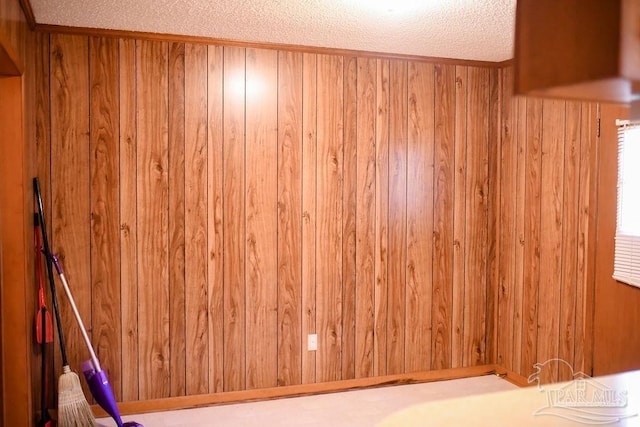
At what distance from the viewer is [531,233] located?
13.1 feet

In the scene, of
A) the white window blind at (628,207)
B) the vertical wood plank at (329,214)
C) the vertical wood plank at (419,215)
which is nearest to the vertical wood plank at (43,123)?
the vertical wood plank at (329,214)

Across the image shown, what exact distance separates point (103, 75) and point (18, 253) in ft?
4.05

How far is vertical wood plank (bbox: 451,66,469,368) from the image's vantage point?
421 cm

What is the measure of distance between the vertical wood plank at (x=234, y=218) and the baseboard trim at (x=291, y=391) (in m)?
0.10

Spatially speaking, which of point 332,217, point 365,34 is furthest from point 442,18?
point 332,217

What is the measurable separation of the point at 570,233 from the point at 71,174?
314cm

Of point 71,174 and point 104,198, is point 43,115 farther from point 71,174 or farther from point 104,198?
point 104,198

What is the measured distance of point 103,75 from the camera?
11.3ft

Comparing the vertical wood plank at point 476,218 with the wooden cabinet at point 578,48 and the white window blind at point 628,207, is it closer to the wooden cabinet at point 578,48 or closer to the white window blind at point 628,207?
the white window blind at point 628,207

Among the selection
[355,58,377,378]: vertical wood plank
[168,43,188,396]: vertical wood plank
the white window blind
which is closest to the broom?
[168,43,188,396]: vertical wood plank

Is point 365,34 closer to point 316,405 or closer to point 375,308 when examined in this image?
point 375,308

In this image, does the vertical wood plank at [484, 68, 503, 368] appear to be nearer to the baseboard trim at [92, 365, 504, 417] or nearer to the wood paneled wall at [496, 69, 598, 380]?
the wood paneled wall at [496, 69, 598, 380]

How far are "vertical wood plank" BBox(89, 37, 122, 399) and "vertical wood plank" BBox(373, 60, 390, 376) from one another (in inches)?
68.7

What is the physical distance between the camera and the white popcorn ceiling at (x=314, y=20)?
291 centimetres
